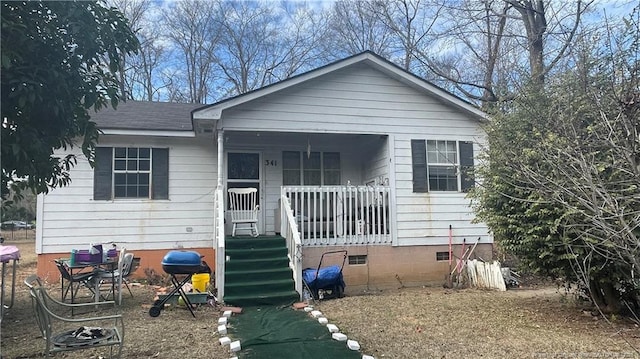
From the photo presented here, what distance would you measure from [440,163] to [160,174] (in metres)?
6.31

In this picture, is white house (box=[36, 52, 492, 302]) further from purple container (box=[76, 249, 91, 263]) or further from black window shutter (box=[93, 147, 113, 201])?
purple container (box=[76, 249, 91, 263])

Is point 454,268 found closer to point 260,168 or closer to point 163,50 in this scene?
point 260,168

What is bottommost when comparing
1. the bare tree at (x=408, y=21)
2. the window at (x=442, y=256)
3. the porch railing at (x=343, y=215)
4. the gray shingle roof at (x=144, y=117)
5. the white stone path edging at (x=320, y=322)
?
the white stone path edging at (x=320, y=322)

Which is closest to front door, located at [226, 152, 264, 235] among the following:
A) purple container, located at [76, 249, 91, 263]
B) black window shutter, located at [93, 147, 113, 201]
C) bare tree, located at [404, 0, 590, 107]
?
black window shutter, located at [93, 147, 113, 201]

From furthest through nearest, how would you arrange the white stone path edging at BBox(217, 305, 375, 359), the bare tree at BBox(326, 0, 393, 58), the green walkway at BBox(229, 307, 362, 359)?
the bare tree at BBox(326, 0, 393, 58) → the white stone path edging at BBox(217, 305, 375, 359) → the green walkway at BBox(229, 307, 362, 359)

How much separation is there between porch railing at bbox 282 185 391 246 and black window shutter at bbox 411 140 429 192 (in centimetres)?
74

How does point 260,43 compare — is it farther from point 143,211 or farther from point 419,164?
point 419,164

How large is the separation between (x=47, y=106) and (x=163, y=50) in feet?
77.3

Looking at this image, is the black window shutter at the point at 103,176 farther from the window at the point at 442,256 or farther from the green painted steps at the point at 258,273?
the window at the point at 442,256

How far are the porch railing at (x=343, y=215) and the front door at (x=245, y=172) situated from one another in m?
1.62

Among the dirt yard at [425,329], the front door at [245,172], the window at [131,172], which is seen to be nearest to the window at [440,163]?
the dirt yard at [425,329]

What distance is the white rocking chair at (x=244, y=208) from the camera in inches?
374

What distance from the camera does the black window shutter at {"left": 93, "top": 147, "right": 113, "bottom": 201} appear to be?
9594mm

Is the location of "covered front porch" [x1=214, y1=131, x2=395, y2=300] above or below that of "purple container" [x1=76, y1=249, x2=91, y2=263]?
above
